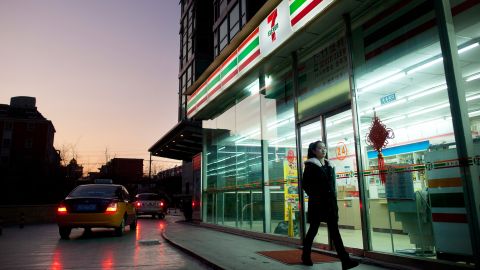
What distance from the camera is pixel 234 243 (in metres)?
8.34

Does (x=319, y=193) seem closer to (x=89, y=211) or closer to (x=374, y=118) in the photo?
(x=374, y=118)

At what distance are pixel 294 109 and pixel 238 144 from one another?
378 cm

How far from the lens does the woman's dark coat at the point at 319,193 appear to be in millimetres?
5246

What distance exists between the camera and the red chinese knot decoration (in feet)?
19.7

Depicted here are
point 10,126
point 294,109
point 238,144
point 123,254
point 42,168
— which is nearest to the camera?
point 123,254

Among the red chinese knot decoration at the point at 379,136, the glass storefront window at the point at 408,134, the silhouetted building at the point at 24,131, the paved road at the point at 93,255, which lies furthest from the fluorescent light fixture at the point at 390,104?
the silhouetted building at the point at 24,131

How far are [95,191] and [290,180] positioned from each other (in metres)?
5.84

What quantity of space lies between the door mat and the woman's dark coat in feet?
3.11

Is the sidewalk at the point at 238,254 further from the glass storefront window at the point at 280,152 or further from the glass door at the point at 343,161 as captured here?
the glass door at the point at 343,161

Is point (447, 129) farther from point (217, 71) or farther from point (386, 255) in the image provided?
point (217, 71)

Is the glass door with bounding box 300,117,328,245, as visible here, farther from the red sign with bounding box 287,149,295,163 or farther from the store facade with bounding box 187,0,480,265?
the red sign with bounding box 287,149,295,163

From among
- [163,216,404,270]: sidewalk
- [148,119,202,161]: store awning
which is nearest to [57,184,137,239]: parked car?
[163,216,404,270]: sidewalk

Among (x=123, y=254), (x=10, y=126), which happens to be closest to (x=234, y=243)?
(x=123, y=254)

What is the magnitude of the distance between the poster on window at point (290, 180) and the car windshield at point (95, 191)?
5140 millimetres
